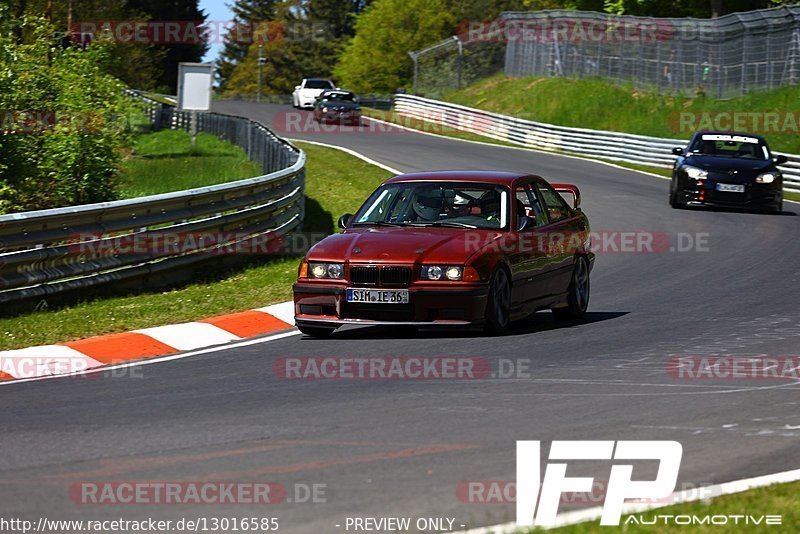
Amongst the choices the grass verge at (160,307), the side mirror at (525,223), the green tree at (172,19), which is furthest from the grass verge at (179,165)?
the green tree at (172,19)

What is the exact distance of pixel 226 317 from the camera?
12617mm

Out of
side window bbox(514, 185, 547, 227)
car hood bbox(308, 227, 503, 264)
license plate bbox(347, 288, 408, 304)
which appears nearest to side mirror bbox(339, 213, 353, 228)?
car hood bbox(308, 227, 503, 264)

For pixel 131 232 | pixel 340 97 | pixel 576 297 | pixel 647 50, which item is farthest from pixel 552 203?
pixel 340 97

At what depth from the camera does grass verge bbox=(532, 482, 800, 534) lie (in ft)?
17.3

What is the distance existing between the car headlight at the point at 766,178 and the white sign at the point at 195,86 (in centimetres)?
2027

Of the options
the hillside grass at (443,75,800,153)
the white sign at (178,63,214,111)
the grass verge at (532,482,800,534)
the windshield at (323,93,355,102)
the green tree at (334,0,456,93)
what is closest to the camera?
the grass verge at (532,482,800,534)

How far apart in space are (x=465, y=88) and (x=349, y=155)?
109 feet

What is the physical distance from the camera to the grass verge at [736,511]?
208 inches

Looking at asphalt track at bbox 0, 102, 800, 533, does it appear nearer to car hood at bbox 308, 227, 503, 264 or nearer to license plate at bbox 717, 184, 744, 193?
car hood at bbox 308, 227, 503, 264

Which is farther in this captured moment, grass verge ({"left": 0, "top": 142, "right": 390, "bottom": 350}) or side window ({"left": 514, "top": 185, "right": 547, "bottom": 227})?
side window ({"left": 514, "top": 185, "right": 547, "bottom": 227})

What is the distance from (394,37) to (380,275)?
91.8 metres

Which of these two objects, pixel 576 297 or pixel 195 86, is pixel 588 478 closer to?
pixel 576 297

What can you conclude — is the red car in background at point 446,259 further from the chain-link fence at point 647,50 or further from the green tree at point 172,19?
the green tree at point 172,19

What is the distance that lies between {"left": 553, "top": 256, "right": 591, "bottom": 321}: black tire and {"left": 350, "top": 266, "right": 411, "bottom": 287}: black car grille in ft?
7.83
